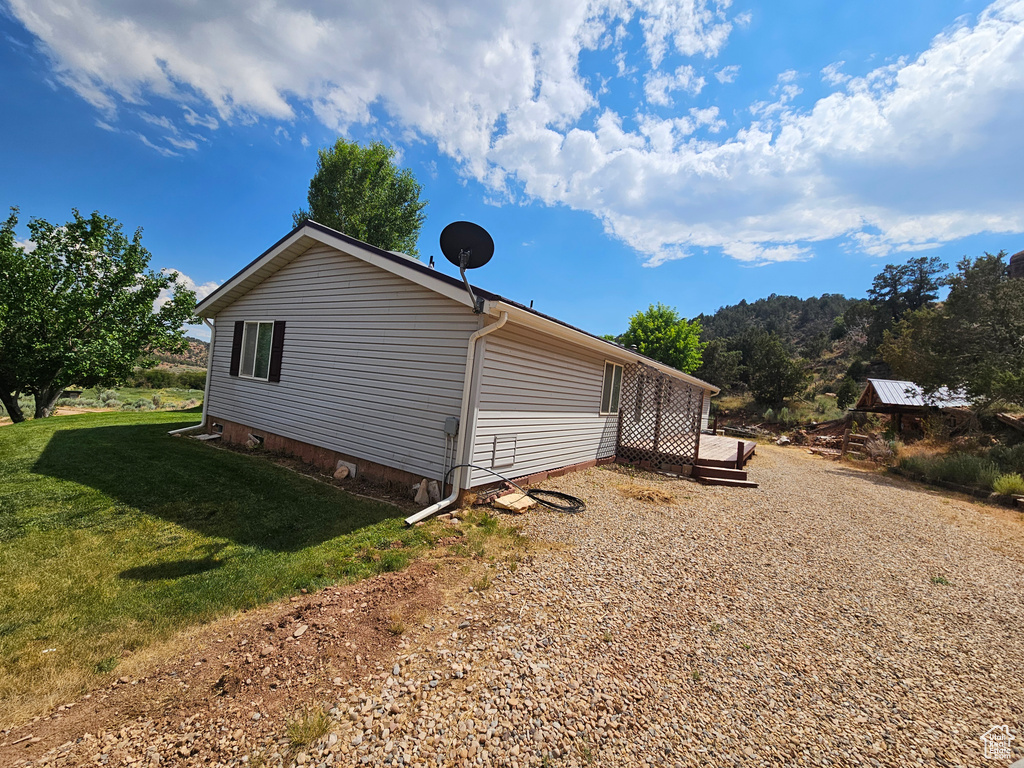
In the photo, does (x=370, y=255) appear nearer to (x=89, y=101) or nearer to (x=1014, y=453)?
(x=89, y=101)

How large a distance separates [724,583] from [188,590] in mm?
4766

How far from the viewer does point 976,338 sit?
12719 millimetres

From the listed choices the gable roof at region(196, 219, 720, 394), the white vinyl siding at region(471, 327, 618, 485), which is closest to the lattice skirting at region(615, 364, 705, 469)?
the gable roof at region(196, 219, 720, 394)

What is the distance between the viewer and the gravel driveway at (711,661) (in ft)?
6.71

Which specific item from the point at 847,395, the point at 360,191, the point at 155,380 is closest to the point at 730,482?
the point at 360,191

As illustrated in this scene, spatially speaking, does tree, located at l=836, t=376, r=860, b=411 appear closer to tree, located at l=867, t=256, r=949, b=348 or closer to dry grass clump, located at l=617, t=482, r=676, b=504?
tree, located at l=867, t=256, r=949, b=348

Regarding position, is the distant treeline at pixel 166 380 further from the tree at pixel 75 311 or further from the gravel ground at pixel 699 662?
the gravel ground at pixel 699 662

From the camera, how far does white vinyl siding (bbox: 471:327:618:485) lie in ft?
18.6

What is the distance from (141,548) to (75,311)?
13691 millimetres

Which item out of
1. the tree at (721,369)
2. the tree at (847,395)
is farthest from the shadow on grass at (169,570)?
the tree at (721,369)

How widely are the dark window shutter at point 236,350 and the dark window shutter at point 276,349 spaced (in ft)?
4.39

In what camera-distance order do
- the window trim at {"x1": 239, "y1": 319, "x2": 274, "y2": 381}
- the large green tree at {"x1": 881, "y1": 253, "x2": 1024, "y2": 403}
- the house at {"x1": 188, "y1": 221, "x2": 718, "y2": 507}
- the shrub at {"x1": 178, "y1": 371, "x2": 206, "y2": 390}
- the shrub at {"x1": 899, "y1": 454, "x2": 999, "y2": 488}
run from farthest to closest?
the shrub at {"x1": 178, "y1": 371, "x2": 206, "y2": 390} < the large green tree at {"x1": 881, "y1": 253, "x2": 1024, "y2": 403} < the shrub at {"x1": 899, "y1": 454, "x2": 999, "y2": 488} < the window trim at {"x1": 239, "y1": 319, "x2": 274, "y2": 381} < the house at {"x1": 188, "y1": 221, "x2": 718, "y2": 507}

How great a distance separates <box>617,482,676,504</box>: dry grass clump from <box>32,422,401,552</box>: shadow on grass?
13.1ft

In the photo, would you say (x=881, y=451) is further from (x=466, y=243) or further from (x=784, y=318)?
(x=784, y=318)
